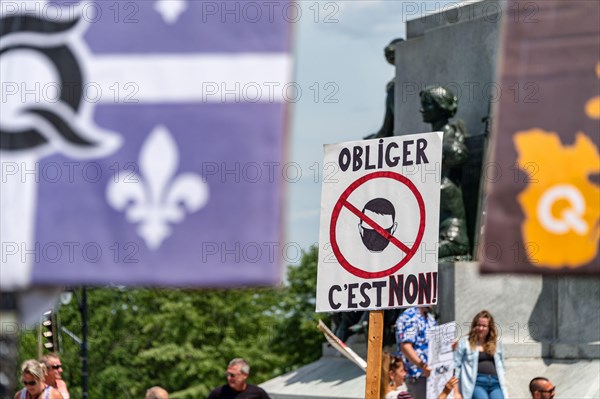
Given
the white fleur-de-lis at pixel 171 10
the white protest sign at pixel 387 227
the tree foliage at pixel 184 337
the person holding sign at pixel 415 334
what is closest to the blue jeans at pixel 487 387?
the person holding sign at pixel 415 334

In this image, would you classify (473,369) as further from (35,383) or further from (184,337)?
(184,337)

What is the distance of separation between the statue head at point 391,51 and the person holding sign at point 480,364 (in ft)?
29.4

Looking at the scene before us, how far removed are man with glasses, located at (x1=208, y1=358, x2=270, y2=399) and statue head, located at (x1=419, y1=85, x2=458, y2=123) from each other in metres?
6.99

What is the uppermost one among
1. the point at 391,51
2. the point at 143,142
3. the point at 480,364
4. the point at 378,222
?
the point at 391,51

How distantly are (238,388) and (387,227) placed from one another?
10.7ft

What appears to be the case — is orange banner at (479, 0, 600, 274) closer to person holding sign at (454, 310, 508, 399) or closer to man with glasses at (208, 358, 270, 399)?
man with glasses at (208, 358, 270, 399)

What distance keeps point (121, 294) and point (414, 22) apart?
138 ft

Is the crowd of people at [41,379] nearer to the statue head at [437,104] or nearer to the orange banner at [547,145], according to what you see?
the orange banner at [547,145]

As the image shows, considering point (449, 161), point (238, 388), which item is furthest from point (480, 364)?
point (449, 161)

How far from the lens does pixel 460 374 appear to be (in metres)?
14.2

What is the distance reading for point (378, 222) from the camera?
10633 mm

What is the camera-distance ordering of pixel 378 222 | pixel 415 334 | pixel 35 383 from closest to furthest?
pixel 378 222
pixel 35 383
pixel 415 334

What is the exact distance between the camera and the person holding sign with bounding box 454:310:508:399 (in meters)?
14.0

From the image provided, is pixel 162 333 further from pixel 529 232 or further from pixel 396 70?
pixel 529 232
